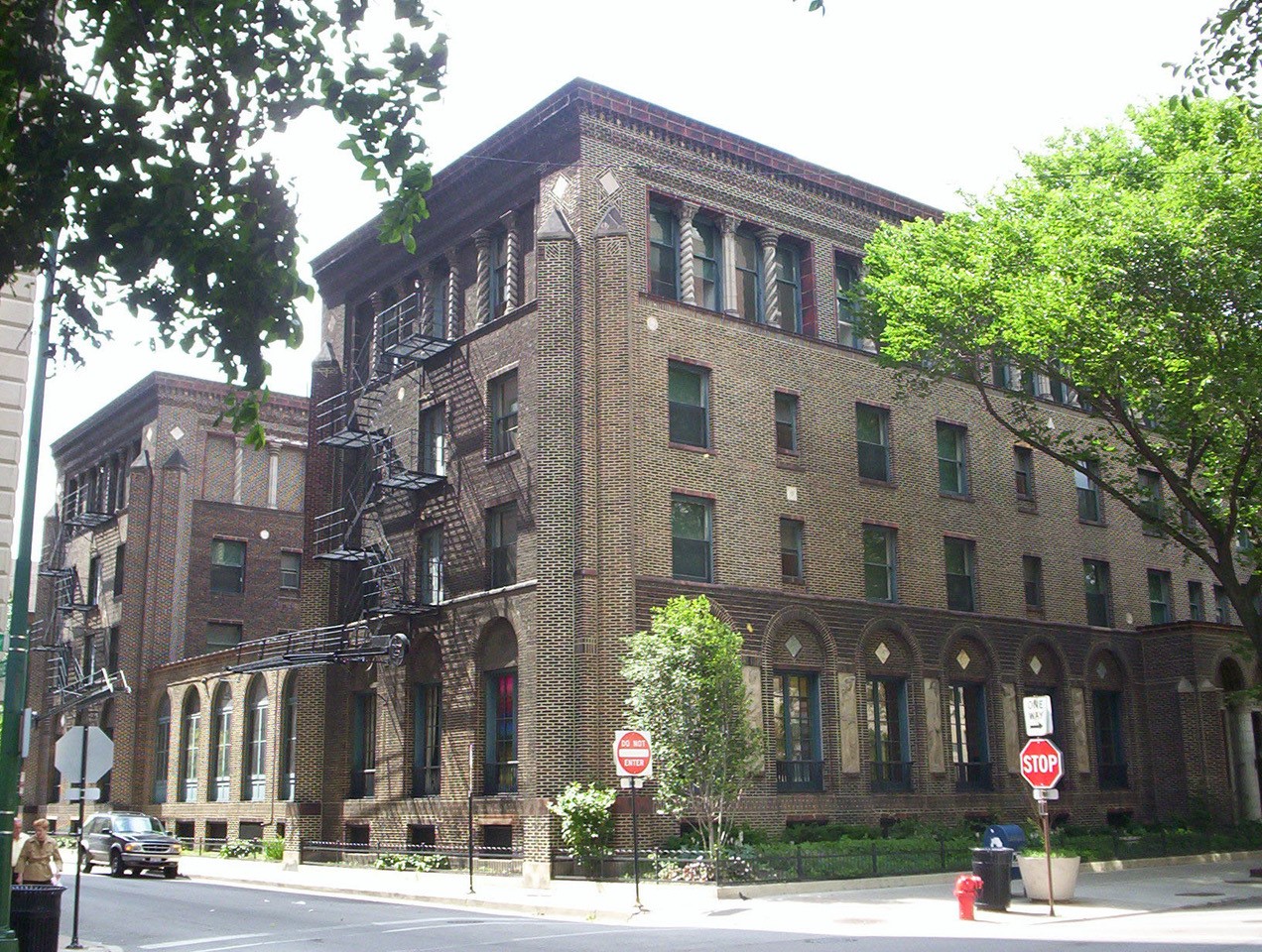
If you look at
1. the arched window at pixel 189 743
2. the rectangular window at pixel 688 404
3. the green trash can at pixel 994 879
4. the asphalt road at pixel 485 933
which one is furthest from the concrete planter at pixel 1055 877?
the arched window at pixel 189 743

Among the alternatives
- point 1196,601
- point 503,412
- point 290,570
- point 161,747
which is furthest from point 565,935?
point 290,570

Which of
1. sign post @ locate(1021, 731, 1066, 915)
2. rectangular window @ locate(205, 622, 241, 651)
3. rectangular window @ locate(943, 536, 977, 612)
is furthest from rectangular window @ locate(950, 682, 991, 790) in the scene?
rectangular window @ locate(205, 622, 241, 651)

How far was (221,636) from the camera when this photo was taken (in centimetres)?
5669

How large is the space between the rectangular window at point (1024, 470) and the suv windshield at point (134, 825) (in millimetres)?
27912

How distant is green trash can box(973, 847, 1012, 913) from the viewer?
22844mm

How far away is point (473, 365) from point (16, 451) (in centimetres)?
1958

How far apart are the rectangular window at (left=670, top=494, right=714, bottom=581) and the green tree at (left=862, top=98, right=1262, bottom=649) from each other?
20.9 feet

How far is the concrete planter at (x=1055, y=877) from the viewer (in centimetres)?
2427

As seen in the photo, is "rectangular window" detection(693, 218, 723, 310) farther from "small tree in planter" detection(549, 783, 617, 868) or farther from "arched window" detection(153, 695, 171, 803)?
"arched window" detection(153, 695, 171, 803)

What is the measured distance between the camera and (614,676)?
3123 cm

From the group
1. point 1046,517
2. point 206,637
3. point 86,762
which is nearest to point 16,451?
point 86,762

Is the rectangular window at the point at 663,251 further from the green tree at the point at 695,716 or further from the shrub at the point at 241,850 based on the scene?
the shrub at the point at 241,850

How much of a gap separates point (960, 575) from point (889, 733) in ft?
19.3

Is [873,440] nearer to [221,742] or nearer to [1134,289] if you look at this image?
[1134,289]
